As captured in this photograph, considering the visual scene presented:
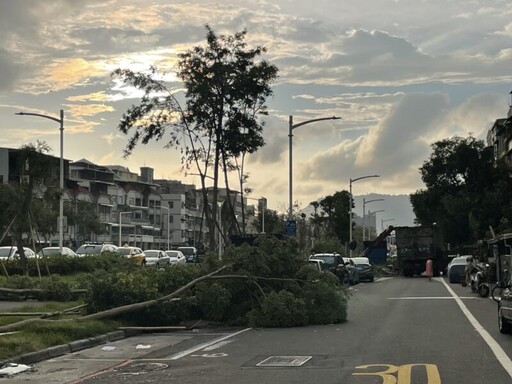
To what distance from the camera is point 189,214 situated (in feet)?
518

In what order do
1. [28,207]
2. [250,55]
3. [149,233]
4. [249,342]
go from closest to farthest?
[249,342], [28,207], [250,55], [149,233]

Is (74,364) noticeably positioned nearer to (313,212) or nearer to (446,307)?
(446,307)

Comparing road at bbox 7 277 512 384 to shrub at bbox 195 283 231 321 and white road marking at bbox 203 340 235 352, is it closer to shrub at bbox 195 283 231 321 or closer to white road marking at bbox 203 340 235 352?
white road marking at bbox 203 340 235 352

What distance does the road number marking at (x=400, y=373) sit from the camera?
33.3ft

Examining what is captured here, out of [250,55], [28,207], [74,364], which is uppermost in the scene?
[250,55]

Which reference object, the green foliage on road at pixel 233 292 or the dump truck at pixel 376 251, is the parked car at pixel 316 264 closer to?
the green foliage on road at pixel 233 292

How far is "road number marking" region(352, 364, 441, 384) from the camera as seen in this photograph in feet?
33.3

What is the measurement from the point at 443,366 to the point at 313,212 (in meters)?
89.7

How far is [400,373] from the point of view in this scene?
10.8 meters

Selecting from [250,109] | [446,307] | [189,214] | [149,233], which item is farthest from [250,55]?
[189,214]

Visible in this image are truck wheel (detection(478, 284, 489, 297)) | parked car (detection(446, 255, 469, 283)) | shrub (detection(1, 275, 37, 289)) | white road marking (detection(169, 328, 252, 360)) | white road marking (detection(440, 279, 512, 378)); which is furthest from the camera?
parked car (detection(446, 255, 469, 283))

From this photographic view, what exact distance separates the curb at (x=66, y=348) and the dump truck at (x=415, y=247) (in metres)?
36.9

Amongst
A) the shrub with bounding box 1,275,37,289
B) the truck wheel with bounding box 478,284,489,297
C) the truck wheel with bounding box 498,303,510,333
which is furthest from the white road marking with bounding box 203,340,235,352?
the truck wheel with bounding box 478,284,489,297

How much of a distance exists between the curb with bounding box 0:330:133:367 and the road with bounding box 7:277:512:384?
23cm
